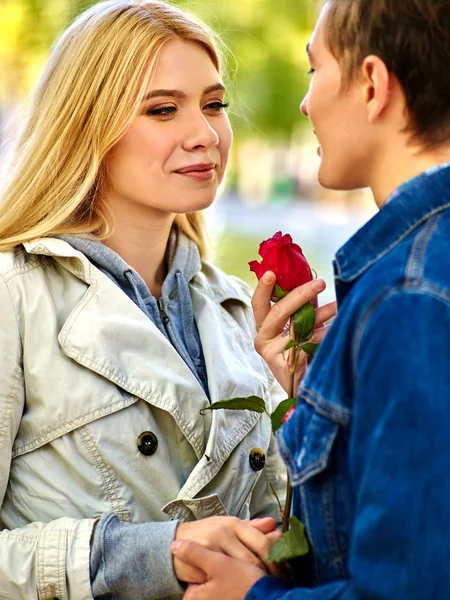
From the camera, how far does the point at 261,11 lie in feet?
29.4

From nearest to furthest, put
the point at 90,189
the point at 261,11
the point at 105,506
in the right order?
the point at 105,506 < the point at 90,189 < the point at 261,11

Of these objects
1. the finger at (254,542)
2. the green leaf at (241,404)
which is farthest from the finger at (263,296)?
the finger at (254,542)

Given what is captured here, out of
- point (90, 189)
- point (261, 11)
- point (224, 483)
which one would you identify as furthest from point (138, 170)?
point (261, 11)

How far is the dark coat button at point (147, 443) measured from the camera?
196 centimetres

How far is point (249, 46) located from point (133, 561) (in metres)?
8.19

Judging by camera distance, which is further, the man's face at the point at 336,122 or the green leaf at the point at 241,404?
the green leaf at the point at 241,404

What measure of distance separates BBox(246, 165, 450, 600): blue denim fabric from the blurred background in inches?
19.7

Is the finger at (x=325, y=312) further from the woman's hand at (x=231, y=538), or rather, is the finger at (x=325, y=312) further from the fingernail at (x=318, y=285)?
the woman's hand at (x=231, y=538)

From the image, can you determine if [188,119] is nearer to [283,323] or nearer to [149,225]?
[149,225]

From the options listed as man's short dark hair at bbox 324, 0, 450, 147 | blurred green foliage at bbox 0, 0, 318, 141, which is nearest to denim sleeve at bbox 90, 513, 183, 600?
man's short dark hair at bbox 324, 0, 450, 147

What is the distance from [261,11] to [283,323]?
7.81 meters

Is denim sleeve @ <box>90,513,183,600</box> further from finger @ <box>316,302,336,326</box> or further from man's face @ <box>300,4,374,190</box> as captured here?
man's face @ <box>300,4,374,190</box>

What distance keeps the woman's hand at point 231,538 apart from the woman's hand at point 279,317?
285 millimetres

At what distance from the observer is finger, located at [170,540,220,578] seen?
1530 mm
